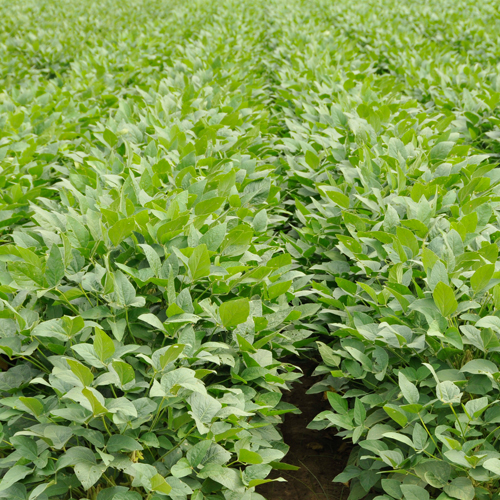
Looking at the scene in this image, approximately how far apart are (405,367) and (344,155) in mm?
1750

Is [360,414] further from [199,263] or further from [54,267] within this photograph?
[54,267]

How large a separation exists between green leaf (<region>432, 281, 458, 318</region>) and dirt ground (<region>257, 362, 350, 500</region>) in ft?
3.16

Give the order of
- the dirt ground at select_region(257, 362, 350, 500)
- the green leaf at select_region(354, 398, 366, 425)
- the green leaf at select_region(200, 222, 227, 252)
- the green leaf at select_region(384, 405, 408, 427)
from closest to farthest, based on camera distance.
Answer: the green leaf at select_region(384, 405, 408, 427) < the green leaf at select_region(354, 398, 366, 425) < the green leaf at select_region(200, 222, 227, 252) < the dirt ground at select_region(257, 362, 350, 500)

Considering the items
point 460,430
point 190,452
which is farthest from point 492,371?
point 190,452

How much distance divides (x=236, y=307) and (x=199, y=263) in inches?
8.9

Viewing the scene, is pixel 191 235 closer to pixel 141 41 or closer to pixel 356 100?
pixel 356 100

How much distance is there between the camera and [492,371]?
1.77 meters

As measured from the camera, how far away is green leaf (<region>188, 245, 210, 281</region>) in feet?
6.13

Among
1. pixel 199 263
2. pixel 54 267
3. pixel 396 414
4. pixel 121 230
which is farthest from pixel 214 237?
pixel 396 414

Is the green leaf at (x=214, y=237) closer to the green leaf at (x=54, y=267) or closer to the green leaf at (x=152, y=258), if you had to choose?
the green leaf at (x=152, y=258)

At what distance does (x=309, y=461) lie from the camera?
247 centimetres

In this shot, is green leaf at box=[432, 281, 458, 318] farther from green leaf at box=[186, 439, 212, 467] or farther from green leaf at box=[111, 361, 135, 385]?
green leaf at box=[111, 361, 135, 385]

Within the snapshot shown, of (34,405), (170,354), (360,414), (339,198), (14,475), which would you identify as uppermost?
(339,198)

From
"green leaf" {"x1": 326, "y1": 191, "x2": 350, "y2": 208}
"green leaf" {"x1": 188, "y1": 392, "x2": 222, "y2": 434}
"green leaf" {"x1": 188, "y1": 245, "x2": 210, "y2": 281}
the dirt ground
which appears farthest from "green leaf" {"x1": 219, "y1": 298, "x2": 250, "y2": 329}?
"green leaf" {"x1": 326, "y1": 191, "x2": 350, "y2": 208}
